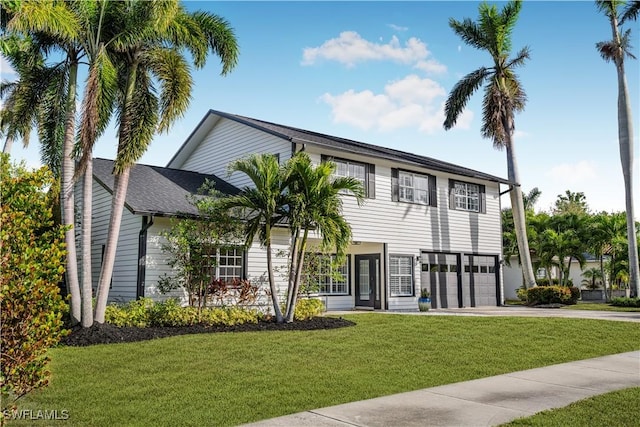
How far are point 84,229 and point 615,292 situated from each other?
31.1 metres

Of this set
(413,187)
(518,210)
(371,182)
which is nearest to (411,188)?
(413,187)

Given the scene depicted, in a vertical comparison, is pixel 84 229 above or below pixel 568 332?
above

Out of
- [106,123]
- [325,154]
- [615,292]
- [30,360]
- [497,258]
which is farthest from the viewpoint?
[615,292]

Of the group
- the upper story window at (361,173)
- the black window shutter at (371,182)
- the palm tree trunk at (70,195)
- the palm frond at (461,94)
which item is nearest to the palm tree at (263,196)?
the palm tree trunk at (70,195)

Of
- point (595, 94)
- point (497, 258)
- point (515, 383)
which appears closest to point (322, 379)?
point (515, 383)

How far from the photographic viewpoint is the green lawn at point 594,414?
5410 millimetres

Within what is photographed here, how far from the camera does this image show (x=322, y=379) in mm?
7652

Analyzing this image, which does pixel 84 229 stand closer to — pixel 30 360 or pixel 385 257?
pixel 30 360

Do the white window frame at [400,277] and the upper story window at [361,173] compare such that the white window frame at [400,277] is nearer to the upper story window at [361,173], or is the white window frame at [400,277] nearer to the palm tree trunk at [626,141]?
the upper story window at [361,173]

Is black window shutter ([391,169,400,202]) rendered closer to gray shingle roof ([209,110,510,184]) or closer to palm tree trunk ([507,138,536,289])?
gray shingle roof ([209,110,510,184])

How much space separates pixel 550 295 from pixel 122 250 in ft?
60.8

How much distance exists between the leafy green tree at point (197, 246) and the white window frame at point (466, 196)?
38.4ft

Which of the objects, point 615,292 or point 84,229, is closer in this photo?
point 84,229

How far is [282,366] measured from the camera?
28.3 feet
